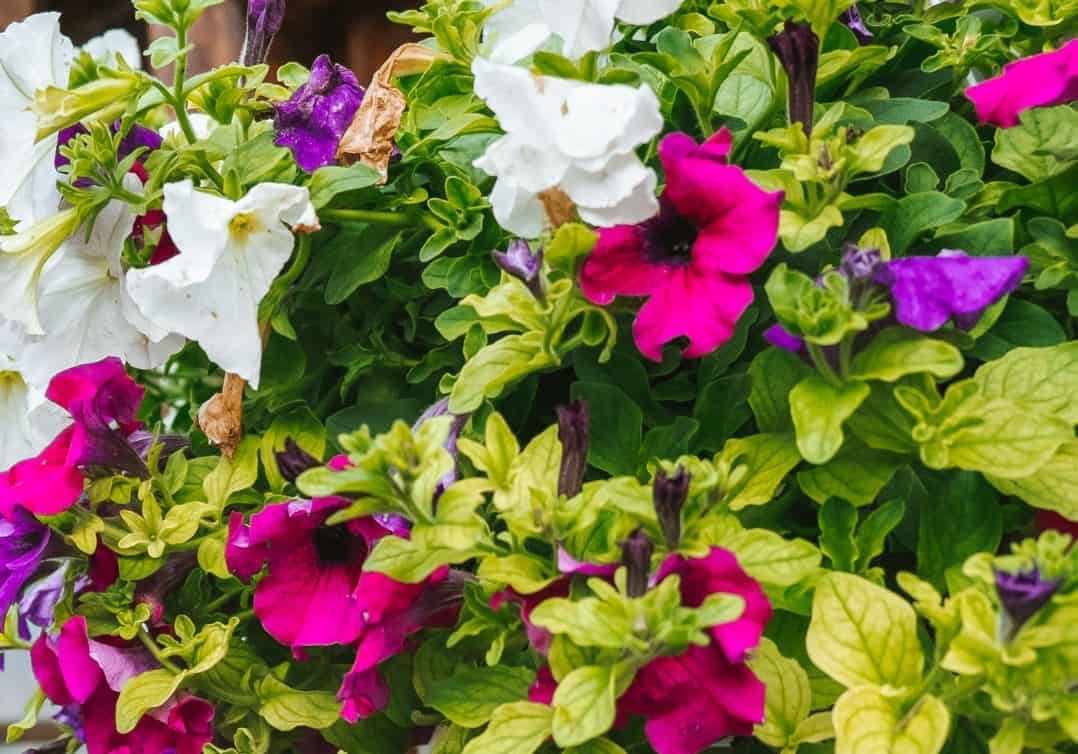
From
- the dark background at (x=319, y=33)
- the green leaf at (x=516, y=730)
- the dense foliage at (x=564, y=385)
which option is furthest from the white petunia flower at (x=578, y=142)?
the dark background at (x=319, y=33)

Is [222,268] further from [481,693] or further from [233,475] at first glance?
[481,693]

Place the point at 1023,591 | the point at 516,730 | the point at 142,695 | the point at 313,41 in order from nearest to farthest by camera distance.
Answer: the point at 1023,591 < the point at 516,730 < the point at 142,695 < the point at 313,41

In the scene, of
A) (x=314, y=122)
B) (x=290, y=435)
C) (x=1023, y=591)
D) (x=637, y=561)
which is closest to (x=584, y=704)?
(x=637, y=561)

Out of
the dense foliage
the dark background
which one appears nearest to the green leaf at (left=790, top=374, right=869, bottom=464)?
the dense foliage

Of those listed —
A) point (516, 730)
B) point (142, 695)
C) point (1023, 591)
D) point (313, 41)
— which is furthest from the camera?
point (313, 41)

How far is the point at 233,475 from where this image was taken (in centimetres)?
64

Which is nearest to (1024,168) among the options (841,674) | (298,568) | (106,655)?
(841,674)

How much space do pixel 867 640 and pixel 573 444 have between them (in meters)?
0.14

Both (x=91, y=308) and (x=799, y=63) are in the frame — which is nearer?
(x=799, y=63)

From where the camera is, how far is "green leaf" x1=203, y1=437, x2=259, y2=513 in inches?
24.7

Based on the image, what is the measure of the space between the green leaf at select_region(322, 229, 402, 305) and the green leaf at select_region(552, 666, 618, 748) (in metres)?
0.27

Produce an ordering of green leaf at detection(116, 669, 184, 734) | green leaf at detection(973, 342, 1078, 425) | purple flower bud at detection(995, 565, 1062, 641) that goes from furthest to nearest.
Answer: green leaf at detection(116, 669, 184, 734), green leaf at detection(973, 342, 1078, 425), purple flower bud at detection(995, 565, 1062, 641)

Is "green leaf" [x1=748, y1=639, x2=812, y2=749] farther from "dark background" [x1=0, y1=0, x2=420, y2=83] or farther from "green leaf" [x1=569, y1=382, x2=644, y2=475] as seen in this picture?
"dark background" [x1=0, y1=0, x2=420, y2=83]

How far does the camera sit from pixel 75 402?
0.62 m
